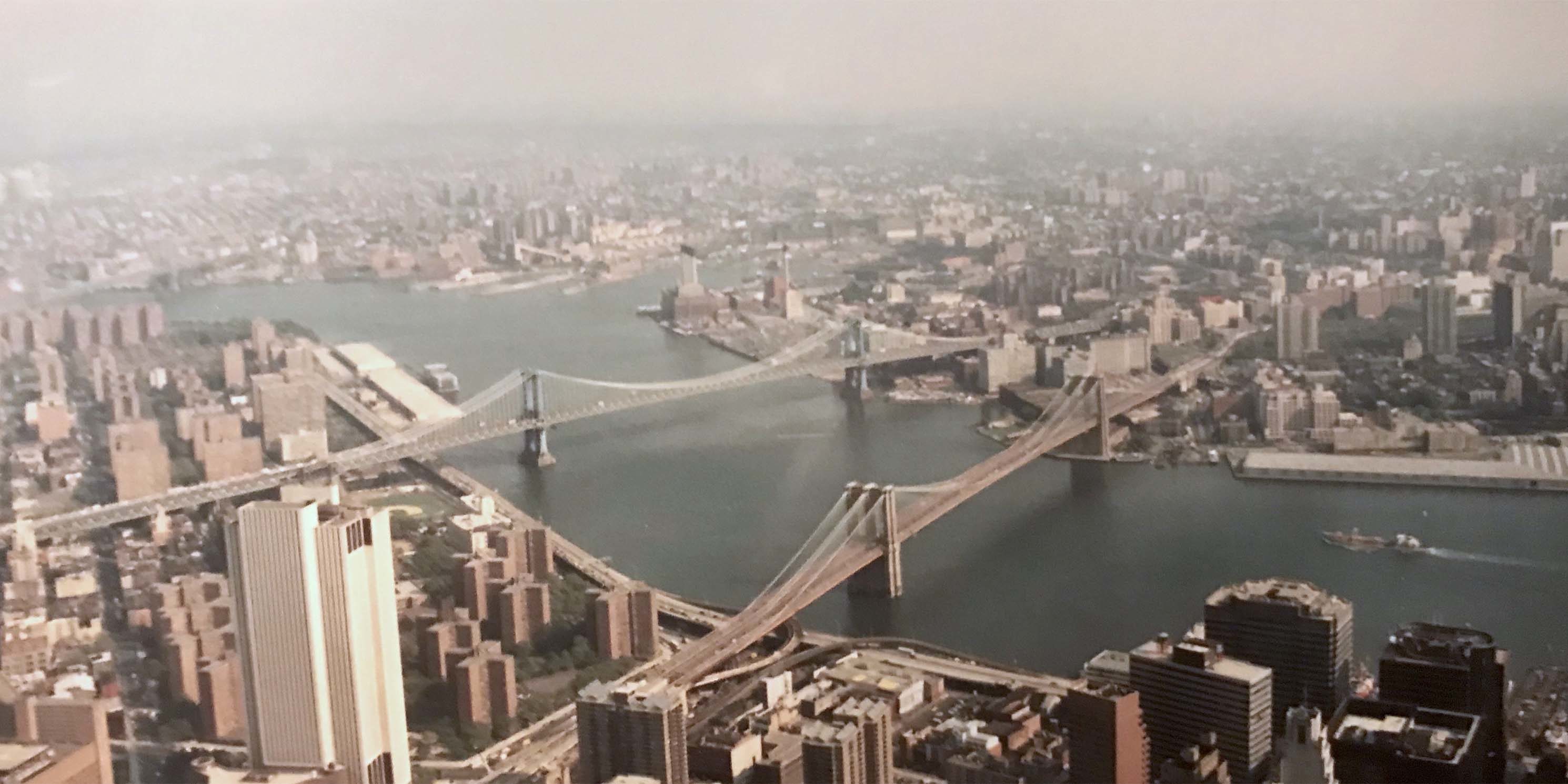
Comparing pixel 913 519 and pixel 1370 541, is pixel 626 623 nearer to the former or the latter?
pixel 913 519

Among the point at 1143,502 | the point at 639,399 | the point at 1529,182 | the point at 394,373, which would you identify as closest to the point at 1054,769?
the point at 1143,502

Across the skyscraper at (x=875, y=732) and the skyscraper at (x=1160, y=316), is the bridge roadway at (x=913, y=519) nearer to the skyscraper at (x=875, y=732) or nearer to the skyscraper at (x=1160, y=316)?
the skyscraper at (x=1160, y=316)

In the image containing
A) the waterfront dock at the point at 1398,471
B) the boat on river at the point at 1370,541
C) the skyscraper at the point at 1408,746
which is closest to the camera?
the skyscraper at the point at 1408,746

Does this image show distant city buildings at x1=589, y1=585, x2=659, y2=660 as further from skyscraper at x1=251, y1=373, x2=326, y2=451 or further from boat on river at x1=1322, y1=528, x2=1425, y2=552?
boat on river at x1=1322, y1=528, x2=1425, y2=552

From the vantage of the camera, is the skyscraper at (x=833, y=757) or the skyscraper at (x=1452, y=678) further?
the skyscraper at (x=1452, y=678)

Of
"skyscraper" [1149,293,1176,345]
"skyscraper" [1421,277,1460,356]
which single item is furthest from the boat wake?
"skyscraper" [1149,293,1176,345]

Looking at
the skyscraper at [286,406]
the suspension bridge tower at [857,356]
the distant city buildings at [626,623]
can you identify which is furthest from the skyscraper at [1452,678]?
the skyscraper at [286,406]
